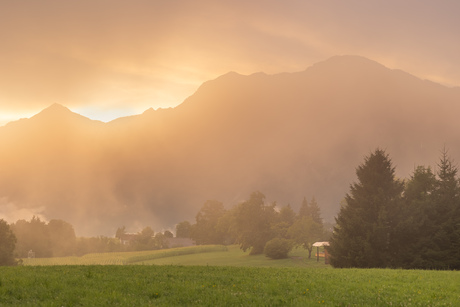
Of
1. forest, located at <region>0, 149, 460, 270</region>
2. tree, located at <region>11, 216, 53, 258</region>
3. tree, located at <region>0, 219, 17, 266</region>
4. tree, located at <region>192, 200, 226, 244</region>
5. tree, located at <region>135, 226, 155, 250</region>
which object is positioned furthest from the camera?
tree, located at <region>135, 226, 155, 250</region>

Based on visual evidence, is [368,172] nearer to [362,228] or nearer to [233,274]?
[362,228]

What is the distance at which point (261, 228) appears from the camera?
403 feet

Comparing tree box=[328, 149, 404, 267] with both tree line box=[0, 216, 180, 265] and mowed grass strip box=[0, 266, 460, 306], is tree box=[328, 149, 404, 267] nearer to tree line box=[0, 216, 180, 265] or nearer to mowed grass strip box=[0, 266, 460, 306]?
mowed grass strip box=[0, 266, 460, 306]

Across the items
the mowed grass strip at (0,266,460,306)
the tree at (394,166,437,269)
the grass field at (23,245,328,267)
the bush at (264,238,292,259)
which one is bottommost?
the grass field at (23,245,328,267)

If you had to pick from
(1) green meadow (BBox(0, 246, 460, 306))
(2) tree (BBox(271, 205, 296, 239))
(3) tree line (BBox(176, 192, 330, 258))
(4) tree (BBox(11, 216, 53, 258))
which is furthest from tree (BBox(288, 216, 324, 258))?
(4) tree (BBox(11, 216, 53, 258))

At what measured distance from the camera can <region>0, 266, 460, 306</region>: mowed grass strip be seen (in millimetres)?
18969

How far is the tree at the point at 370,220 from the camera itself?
53.2 metres

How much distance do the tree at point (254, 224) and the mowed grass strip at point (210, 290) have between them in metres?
93.9

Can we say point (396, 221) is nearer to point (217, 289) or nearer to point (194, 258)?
point (217, 289)

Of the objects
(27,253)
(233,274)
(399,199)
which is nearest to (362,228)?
(399,199)

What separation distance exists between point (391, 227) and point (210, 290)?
40778mm

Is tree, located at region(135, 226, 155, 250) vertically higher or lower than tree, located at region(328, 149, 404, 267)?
lower

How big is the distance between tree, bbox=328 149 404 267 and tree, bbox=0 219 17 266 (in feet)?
201

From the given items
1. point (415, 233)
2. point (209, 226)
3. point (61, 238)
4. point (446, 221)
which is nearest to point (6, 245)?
point (415, 233)
